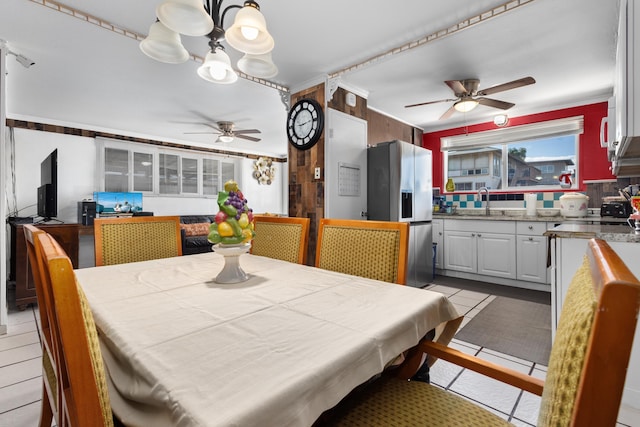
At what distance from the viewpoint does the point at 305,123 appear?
3.42 meters

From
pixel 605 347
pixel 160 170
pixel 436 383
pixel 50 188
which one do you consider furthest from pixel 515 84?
pixel 160 170

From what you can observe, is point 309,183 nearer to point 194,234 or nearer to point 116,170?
point 194,234

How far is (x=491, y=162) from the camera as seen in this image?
4.80 m

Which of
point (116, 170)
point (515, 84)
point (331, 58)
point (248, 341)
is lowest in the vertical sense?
point (248, 341)

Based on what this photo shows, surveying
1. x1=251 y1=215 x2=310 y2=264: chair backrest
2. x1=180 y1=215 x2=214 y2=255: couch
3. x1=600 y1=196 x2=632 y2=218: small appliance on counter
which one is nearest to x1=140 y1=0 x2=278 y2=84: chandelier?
x1=251 y1=215 x2=310 y2=264: chair backrest

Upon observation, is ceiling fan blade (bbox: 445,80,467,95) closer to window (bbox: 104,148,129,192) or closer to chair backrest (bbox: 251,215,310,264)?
chair backrest (bbox: 251,215,310,264)

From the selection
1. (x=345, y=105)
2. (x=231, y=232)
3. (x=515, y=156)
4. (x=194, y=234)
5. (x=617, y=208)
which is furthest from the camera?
(x=194, y=234)

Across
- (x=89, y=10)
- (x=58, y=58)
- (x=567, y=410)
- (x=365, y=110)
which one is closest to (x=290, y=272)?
(x=567, y=410)

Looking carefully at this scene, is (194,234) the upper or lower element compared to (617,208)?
lower

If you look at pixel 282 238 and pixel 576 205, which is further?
pixel 576 205

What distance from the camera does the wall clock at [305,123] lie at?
10.7 ft

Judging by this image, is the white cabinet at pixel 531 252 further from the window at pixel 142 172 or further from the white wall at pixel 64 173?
the window at pixel 142 172

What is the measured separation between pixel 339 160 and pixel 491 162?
289cm

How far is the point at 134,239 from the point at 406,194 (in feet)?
9.28
